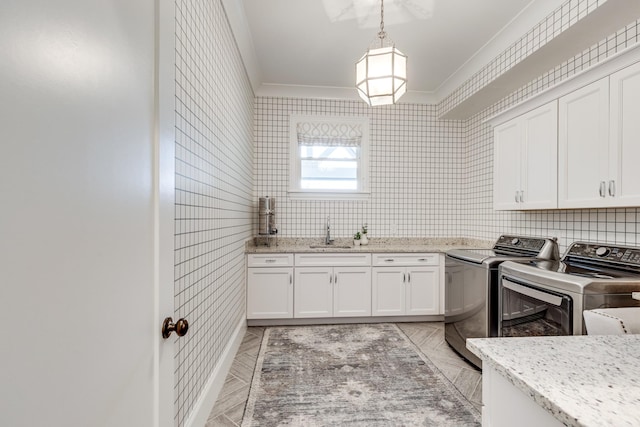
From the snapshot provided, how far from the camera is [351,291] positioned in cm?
335

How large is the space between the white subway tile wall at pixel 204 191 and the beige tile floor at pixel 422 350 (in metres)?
0.24

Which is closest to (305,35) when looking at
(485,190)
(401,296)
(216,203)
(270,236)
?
(216,203)

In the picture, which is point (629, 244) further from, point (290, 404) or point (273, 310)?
point (273, 310)

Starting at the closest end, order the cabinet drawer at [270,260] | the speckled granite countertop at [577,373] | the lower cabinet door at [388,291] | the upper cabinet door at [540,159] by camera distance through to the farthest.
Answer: the speckled granite countertop at [577,373] < the upper cabinet door at [540,159] < the cabinet drawer at [270,260] < the lower cabinet door at [388,291]

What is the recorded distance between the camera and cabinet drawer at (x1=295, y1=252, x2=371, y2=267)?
3307mm

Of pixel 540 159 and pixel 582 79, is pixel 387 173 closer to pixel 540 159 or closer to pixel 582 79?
pixel 540 159

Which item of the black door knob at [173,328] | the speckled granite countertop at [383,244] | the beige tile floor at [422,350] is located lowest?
the beige tile floor at [422,350]

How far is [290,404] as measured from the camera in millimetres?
1911

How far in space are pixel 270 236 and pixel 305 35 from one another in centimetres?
215

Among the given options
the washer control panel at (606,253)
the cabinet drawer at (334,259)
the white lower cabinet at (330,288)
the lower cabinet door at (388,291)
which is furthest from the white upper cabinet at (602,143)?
the white lower cabinet at (330,288)

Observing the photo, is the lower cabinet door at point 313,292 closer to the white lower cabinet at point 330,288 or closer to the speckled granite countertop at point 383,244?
the white lower cabinet at point 330,288

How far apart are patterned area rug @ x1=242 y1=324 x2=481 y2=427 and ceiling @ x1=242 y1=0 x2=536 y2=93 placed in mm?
2800

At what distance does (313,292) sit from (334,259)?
0.42m

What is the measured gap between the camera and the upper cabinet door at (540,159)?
2168 mm
